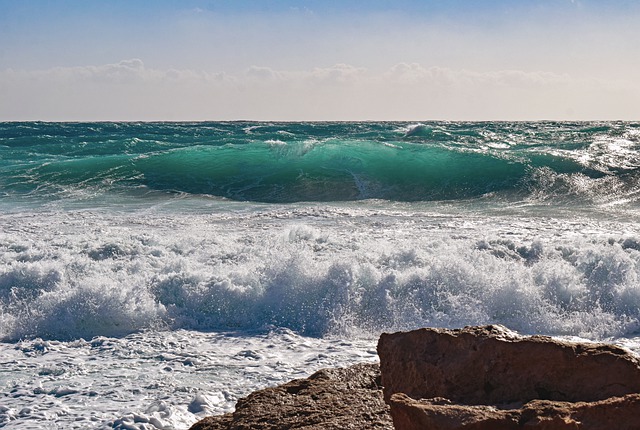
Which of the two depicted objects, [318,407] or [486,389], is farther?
[318,407]

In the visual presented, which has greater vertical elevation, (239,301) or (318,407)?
(318,407)

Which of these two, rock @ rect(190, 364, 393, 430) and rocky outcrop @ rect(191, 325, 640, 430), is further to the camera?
rock @ rect(190, 364, 393, 430)

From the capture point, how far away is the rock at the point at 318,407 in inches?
117

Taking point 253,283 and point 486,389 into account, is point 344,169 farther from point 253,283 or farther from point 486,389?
point 486,389

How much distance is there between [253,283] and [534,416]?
5298 millimetres

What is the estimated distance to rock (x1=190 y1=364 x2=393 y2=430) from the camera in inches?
117

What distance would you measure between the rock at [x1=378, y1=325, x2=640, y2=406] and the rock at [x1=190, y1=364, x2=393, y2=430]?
36 cm

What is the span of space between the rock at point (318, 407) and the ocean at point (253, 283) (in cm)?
Answer: 101

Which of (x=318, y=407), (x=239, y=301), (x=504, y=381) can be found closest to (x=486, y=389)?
(x=504, y=381)

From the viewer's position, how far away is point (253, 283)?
283 inches

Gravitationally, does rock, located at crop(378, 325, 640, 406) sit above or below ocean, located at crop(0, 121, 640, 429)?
above

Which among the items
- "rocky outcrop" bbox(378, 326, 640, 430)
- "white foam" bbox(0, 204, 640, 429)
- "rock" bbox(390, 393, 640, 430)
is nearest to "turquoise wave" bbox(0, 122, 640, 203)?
"white foam" bbox(0, 204, 640, 429)

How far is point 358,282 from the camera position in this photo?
720 centimetres

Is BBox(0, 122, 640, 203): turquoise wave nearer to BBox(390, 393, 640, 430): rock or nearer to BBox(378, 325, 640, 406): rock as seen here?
BBox(378, 325, 640, 406): rock
